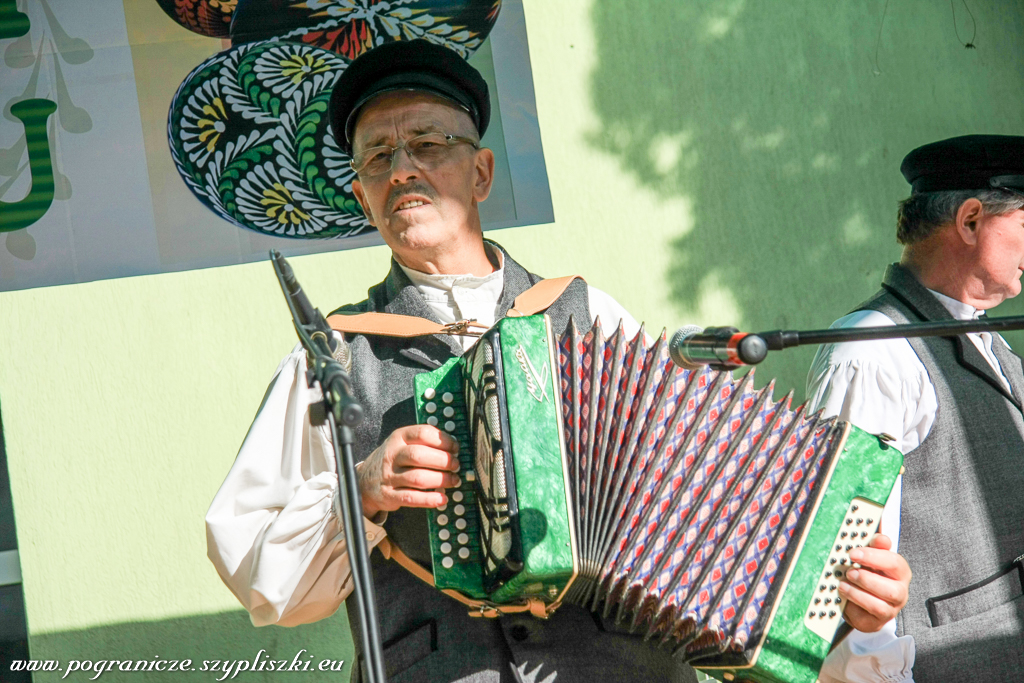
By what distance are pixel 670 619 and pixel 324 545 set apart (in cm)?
64

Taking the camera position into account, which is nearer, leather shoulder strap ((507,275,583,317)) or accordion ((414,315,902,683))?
accordion ((414,315,902,683))

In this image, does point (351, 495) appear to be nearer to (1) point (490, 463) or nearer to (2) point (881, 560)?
(1) point (490, 463)

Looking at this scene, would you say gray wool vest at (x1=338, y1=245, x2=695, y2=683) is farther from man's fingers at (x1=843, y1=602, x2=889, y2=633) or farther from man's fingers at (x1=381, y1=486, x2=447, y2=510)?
man's fingers at (x1=843, y1=602, x2=889, y2=633)

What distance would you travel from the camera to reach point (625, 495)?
164cm

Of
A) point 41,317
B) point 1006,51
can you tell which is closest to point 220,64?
point 41,317

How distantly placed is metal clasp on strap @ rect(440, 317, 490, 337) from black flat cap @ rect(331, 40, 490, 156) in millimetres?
558

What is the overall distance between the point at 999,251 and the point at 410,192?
1671 millimetres

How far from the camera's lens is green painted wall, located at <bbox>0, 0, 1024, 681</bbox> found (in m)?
3.08

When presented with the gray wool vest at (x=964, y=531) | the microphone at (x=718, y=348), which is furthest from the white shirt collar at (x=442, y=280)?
the gray wool vest at (x=964, y=531)

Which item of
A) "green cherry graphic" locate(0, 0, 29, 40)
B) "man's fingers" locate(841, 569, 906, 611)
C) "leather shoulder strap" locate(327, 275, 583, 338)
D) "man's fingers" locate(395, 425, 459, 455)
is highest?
"green cherry graphic" locate(0, 0, 29, 40)

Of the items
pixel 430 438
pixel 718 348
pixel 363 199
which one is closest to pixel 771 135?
pixel 363 199

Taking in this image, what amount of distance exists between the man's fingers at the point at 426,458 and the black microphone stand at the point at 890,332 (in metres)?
0.59

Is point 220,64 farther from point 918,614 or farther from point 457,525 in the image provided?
point 918,614

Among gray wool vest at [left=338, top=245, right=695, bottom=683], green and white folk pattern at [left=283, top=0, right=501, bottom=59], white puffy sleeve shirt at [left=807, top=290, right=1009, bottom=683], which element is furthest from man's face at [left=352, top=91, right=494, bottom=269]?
green and white folk pattern at [left=283, top=0, right=501, bottom=59]
